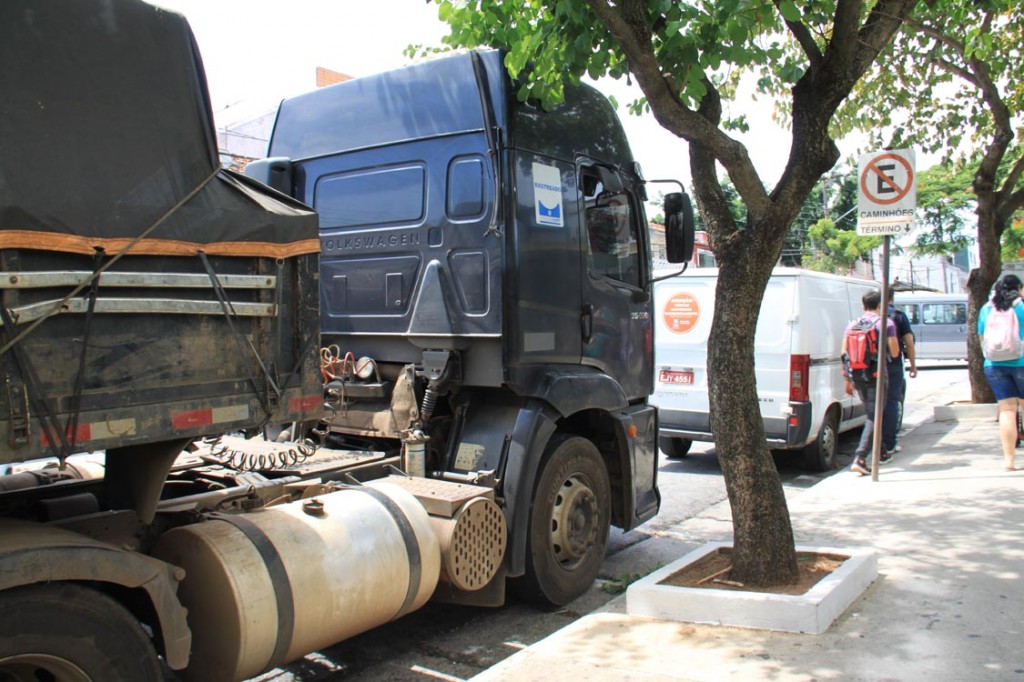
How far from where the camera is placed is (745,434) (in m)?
4.74

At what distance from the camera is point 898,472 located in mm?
8539

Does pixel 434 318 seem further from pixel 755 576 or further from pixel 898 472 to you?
pixel 898 472

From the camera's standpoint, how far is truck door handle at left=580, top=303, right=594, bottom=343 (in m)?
5.43

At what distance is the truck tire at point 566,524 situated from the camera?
16.3ft

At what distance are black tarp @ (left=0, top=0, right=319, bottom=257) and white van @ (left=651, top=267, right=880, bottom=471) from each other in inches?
243

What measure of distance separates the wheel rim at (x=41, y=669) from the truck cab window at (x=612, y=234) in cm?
380

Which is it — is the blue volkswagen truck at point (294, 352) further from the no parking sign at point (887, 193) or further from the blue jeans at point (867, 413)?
the blue jeans at point (867, 413)

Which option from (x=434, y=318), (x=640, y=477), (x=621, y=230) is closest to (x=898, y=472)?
(x=640, y=477)

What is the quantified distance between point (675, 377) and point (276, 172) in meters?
5.35

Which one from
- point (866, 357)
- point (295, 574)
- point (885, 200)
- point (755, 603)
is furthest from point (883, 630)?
point (866, 357)

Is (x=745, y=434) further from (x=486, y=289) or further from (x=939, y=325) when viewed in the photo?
(x=939, y=325)

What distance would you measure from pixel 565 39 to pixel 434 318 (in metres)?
1.75

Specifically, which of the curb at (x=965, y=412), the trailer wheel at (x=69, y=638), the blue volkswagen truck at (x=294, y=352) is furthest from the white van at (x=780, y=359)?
the trailer wheel at (x=69, y=638)

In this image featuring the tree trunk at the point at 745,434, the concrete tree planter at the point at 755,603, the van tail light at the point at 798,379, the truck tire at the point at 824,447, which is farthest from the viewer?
the truck tire at the point at 824,447
